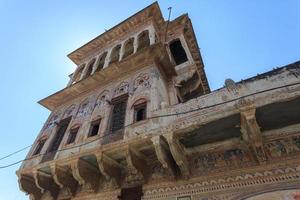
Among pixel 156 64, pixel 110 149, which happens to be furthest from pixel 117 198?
pixel 156 64

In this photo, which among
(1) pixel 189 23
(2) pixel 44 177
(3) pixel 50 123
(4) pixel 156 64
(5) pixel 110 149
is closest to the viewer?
(5) pixel 110 149

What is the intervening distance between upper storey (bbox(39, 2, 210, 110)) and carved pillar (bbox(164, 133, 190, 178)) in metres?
4.58

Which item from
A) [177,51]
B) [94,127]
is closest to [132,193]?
[94,127]

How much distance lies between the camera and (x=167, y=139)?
21.2 feet

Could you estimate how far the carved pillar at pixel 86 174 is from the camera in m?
7.89

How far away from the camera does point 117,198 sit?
7.34 metres

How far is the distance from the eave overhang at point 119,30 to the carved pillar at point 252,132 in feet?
33.9

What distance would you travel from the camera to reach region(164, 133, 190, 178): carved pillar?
638 cm

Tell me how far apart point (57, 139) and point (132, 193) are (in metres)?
5.74

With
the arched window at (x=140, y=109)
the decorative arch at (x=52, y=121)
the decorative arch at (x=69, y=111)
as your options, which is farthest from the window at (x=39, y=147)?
the arched window at (x=140, y=109)

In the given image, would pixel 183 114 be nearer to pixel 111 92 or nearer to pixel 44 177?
pixel 111 92

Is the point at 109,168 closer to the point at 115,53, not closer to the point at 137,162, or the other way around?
the point at 137,162

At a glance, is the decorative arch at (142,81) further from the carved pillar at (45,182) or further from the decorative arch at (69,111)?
the carved pillar at (45,182)

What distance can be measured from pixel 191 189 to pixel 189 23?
10998mm
